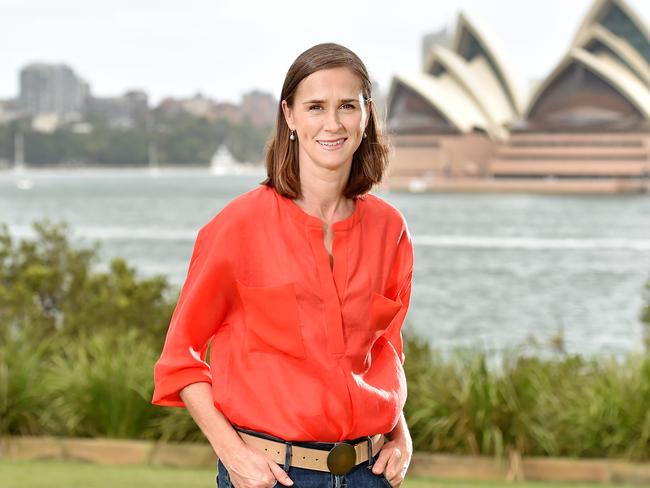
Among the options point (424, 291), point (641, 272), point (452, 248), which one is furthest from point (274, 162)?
point (452, 248)

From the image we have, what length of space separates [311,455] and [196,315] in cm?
30

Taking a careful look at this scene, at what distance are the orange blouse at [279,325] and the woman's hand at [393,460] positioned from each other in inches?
2.4

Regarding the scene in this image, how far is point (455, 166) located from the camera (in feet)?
265

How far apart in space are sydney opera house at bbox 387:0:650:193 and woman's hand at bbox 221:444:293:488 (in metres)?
66.4

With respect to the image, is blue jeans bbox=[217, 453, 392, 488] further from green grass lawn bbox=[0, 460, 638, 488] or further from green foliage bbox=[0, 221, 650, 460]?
green foliage bbox=[0, 221, 650, 460]

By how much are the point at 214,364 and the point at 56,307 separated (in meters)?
7.38

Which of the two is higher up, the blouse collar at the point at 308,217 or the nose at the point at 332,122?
the nose at the point at 332,122

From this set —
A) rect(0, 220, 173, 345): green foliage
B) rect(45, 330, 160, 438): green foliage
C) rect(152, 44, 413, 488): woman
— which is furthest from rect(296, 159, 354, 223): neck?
rect(0, 220, 173, 345): green foliage

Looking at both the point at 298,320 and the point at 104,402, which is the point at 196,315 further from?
the point at 104,402

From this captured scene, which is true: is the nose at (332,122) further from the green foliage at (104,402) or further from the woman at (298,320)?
the green foliage at (104,402)

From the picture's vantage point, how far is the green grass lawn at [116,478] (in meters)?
4.55

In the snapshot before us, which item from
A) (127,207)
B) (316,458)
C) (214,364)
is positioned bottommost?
(127,207)

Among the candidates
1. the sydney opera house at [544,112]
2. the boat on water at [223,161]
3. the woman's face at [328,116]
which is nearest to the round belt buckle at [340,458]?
the woman's face at [328,116]

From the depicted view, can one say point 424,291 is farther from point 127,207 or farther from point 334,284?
point 127,207
